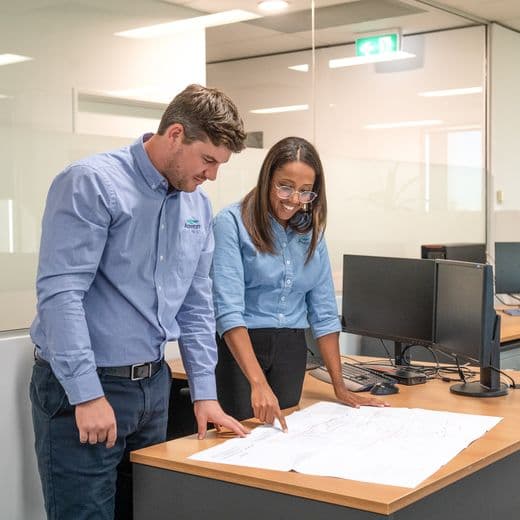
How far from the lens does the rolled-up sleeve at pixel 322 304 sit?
8.88 ft

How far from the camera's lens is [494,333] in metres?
2.81

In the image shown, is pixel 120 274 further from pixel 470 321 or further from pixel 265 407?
pixel 470 321

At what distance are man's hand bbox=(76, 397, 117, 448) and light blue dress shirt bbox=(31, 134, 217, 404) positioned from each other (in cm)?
2

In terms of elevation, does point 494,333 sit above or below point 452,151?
below

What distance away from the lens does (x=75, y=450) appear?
200cm

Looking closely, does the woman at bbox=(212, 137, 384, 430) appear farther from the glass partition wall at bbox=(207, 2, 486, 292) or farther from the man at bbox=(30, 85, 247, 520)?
the glass partition wall at bbox=(207, 2, 486, 292)

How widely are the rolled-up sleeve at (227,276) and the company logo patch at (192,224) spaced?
1.06 ft

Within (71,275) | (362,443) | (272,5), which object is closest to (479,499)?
(362,443)

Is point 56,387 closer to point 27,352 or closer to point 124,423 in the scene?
point 124,423

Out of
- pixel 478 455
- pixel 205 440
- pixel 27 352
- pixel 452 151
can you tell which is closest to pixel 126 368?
pixel 205 440

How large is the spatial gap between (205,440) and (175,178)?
2.20ft

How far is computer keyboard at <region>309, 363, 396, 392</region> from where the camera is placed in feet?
9.59

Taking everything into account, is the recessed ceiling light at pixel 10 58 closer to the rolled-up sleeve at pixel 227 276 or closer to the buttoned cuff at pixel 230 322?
the rolled-up sleeve at pixel 227 276

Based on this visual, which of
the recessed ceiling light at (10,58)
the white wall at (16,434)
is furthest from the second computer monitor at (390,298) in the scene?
the recessed ceiling light at (10,58)
